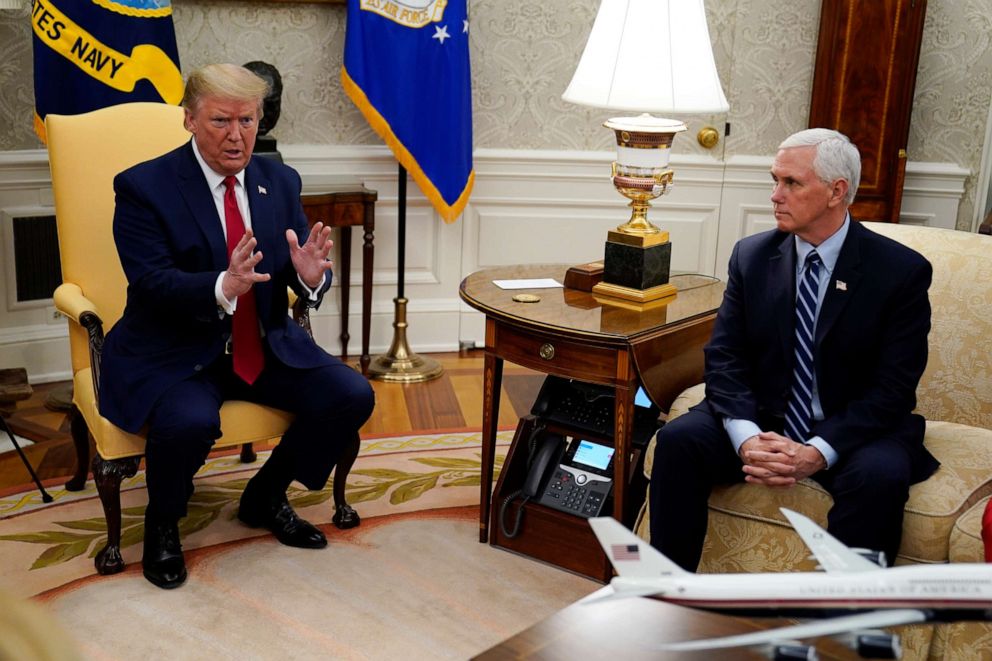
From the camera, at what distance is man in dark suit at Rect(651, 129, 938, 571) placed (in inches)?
99.0

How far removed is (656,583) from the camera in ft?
5.22

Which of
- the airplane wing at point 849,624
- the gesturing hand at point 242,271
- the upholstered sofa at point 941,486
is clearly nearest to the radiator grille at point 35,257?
the gesturing hand at point 242,271

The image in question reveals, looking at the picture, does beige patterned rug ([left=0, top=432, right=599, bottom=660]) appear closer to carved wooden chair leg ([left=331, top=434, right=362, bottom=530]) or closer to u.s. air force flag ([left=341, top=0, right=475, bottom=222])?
carved wooden chair leg ([left=331, top=434, right=362, bottom=530])

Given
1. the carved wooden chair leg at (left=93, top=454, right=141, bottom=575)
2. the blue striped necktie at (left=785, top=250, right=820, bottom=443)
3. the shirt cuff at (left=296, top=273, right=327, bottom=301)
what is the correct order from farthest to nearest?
1. the shirt cuff at (left=296, top=273, right=327, bottom=301)
2. the carved wooden chair leg at (left=93, top=454, right=141, bottom=575)
3. the blue striped necktie at (left=785, top=250, right=820, bottom=443)

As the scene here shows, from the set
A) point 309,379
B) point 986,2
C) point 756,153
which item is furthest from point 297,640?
point 986,2

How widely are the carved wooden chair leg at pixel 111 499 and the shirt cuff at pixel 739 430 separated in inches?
60.5

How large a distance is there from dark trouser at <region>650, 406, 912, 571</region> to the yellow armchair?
1.01m

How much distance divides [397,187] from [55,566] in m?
2.37

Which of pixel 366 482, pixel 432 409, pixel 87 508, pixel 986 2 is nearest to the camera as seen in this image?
pixel 87 508

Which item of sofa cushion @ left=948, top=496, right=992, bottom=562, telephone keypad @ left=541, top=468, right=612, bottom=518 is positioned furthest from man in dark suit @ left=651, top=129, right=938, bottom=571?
telephone keypad @ left=541, top=468, right=612, bottom=518

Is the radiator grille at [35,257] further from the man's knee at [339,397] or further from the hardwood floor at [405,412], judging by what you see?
the man's knee at [339,397]

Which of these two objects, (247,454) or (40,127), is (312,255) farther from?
(40,127)

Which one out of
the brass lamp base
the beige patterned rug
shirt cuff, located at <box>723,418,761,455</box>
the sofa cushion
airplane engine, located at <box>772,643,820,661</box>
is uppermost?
airplane engine, located at <box>772,643,820,661</box>

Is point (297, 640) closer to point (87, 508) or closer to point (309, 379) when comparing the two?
point (309, 379)
